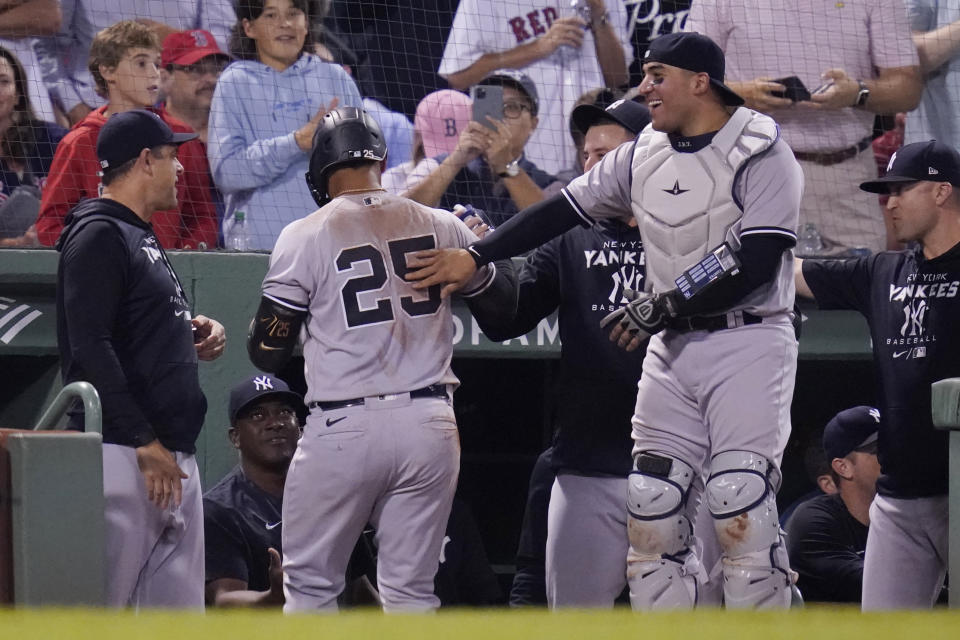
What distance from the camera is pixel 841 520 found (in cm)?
551

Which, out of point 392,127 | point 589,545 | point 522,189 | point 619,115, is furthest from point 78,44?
point 589,545

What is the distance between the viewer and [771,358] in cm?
375

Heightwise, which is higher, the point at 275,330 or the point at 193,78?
the point at 193,78

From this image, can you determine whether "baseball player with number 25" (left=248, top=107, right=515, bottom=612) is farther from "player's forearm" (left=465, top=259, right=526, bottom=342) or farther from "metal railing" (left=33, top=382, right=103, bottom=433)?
"metal railing" (left=33, top=382, right=103, bottom=433)

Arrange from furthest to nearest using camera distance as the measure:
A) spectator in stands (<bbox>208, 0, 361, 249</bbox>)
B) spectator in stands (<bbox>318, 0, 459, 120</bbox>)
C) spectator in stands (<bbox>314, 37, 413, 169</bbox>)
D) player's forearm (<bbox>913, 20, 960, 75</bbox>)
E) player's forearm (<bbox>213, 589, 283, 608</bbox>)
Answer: spectator in stands (<bbox>318, 0, 459, 120</bbox>) < player's forearm (<bbox>913, 20, 960, 75</bbox>) < spectator in stands (<bbox>314, 37, 413, 169</bbox>) < spectator in stands (<bbox>208, 0, 361, 249</bbox>) < player's forearm (<bbox>213, 589, 283, 608</bbox>)

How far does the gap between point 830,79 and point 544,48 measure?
1.38 metres

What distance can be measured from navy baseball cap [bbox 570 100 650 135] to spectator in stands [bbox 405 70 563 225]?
1.65 meters

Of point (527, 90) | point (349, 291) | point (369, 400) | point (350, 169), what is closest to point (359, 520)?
point (369, 400)

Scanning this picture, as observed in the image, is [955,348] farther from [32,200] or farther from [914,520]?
[32,200]

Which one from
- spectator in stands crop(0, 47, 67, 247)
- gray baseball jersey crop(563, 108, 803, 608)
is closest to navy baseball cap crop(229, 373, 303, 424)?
spectator in stands crop(0, 47, 67, 247)

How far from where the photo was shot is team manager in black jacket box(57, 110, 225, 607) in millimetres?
3955

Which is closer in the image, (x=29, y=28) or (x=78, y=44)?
(x=29, y=28)

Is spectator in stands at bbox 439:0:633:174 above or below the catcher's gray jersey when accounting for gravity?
above

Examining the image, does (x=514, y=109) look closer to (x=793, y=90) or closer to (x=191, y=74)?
(x=793, y=90)
